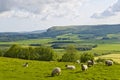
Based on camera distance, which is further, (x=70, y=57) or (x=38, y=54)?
(x=38, y=54)

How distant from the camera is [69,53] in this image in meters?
126

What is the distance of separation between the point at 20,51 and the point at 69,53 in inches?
954

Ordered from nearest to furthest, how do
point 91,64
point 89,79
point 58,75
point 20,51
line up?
point 89,79 < point 58,75 < point 91,64 < point 20,51

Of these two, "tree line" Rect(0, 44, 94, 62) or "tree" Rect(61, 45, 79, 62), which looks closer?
"tree" Rect(61, 45, 79, 62)

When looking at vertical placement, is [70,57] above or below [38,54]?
below

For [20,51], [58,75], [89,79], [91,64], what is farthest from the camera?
[20,51]

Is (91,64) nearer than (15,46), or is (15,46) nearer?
(91,64)

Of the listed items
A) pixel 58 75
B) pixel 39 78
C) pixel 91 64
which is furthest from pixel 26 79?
pixel 91 64

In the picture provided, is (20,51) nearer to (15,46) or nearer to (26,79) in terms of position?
(15,46)

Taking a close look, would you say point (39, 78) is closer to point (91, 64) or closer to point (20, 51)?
point (91, 64)

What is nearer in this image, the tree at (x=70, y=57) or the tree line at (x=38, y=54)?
the tree at (x=70, y=57)

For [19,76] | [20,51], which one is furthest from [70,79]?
[20,51]

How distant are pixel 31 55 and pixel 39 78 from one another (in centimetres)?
8331

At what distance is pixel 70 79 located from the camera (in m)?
38.8
